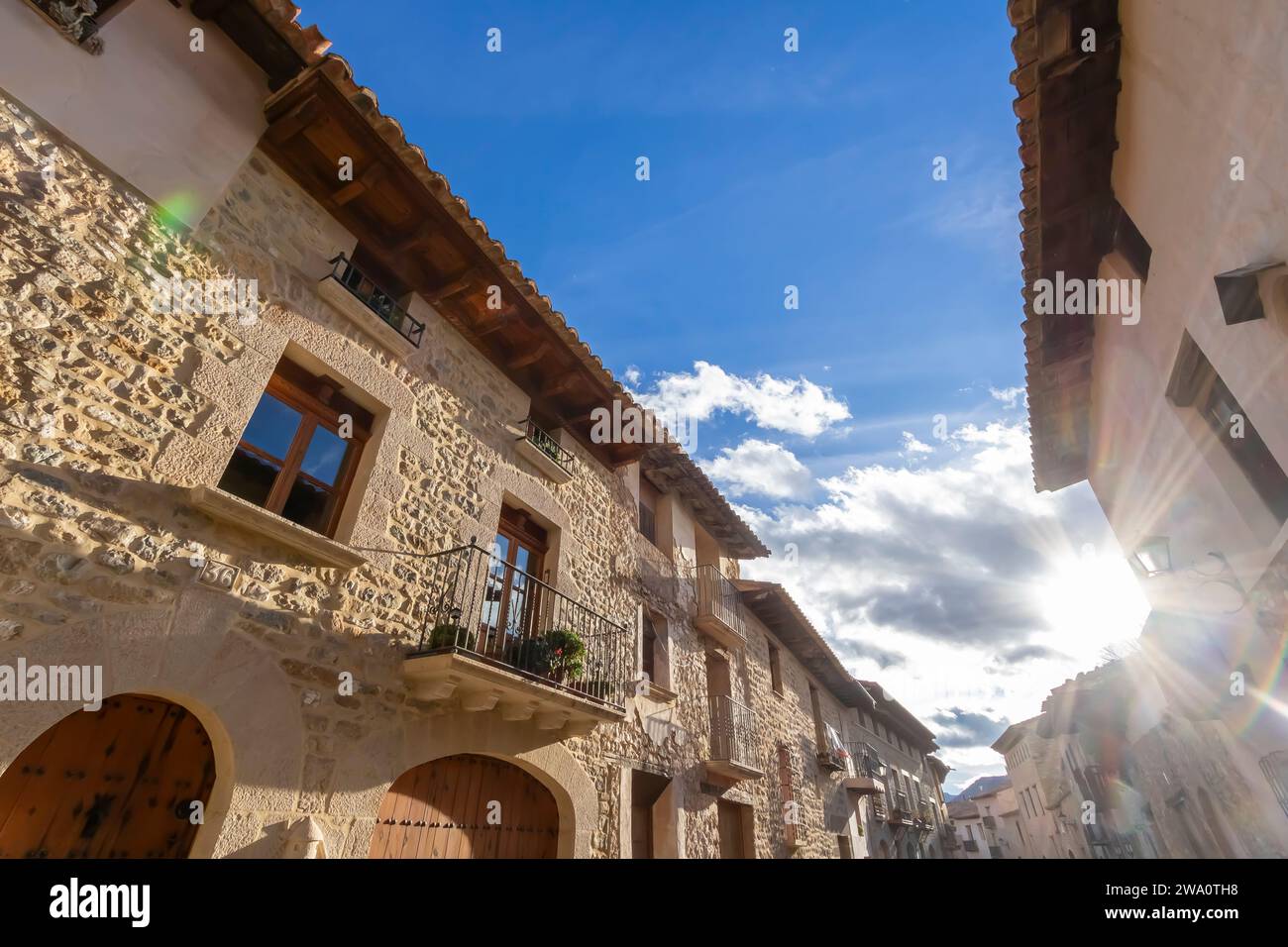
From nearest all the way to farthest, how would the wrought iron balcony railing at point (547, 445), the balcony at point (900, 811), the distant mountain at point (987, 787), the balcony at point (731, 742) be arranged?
the wrought iron balcony railing at point (547, 445)
the balcony at point (731, 742)
the balcony at point (900, 811)
the distant mountain at point (987, 787)

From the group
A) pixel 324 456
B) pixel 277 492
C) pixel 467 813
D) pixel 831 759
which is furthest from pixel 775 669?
pixel 277 492

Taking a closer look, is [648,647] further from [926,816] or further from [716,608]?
[926,816]

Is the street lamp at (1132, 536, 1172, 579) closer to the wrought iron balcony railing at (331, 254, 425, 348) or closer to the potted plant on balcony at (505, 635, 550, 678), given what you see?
the potted plant on balcony at (505, 635, 550, 678)

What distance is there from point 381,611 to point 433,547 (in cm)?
81

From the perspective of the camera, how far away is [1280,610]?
4668 mm

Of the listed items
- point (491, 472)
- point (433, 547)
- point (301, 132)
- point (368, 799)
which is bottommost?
point (368, 799)

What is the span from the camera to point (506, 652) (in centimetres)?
555

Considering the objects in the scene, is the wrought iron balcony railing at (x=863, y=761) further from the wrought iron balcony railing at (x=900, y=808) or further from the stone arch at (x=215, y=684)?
the stone arch at (x=215, y=684)

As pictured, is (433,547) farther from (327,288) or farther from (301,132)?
(301,132)

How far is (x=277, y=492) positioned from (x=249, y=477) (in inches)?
8.5

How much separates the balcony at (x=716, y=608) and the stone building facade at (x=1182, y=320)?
545 cm

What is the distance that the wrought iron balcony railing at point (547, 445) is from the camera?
22.9ft

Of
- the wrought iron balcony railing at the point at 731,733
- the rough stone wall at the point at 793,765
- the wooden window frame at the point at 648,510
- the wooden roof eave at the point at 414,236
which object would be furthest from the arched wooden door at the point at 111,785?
the rough stone wall at the point at 793,765
